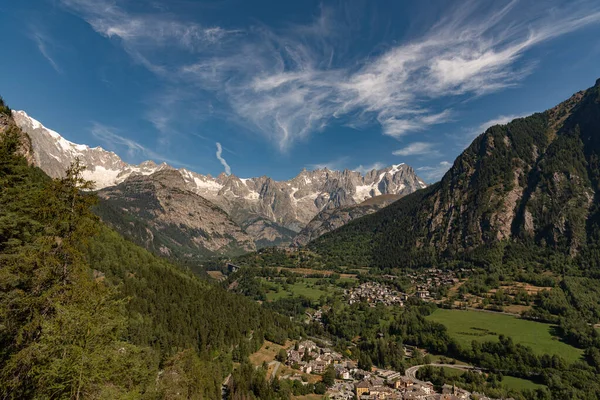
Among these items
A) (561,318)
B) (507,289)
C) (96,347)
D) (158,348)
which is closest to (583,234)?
(507,289)

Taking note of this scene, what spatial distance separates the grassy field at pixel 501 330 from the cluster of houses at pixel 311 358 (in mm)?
48745

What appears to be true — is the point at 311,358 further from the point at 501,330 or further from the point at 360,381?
the point at 501,330

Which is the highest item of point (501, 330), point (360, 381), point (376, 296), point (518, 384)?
point (376, 296)

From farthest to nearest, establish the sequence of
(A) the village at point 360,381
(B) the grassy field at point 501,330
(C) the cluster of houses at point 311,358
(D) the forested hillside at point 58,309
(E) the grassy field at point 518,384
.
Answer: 1. (B) the grassy field at point 501,330
2. (C) the cluster of houses at point 311,358
3. (E) the grassy field at point 518,384
4. (A) the village at point 360,381
5. (D) the forested hillside at point 58,309

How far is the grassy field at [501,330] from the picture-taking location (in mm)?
106688

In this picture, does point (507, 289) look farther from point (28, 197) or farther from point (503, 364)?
point (28, 197)

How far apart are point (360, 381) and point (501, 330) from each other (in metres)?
71.0

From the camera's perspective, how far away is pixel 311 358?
3745 inches

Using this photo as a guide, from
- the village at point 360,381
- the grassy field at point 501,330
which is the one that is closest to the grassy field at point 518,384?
the village at point 360,381

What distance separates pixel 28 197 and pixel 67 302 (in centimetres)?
1705

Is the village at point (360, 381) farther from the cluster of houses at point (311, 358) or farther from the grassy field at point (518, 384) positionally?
the grassy field at point (518, 384)

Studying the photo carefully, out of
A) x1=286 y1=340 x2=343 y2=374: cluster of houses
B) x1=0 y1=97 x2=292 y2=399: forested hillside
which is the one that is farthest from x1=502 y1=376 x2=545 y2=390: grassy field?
x1=0 y1=97 x2=292 y2=399: forested hillside

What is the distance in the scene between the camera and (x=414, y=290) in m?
194

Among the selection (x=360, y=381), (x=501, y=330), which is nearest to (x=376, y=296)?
Result: (x=501, y=330)
